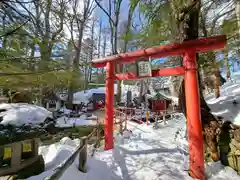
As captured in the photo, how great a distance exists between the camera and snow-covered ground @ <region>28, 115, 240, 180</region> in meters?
3.26

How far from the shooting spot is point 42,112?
3299 mm

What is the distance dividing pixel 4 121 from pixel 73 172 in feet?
4.52

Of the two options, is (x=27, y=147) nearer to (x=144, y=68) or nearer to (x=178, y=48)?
(x=144, y=68)

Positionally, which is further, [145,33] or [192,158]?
[145,33]

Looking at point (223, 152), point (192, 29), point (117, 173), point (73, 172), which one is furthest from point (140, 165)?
point (192, 29)

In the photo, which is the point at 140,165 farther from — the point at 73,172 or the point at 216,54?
the point at 216,54

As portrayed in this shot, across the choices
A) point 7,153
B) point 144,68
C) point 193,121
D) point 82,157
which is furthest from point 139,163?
point 7,153

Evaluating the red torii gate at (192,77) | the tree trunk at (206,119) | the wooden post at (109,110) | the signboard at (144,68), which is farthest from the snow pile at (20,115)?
the tree trunk at (206,119)

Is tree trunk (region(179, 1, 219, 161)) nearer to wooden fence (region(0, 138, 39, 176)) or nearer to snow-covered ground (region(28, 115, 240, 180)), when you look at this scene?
snow-covered ground (region(28, 115, 240, 180))

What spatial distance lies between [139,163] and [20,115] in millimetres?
2596

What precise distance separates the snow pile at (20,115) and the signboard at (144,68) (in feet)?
7.33

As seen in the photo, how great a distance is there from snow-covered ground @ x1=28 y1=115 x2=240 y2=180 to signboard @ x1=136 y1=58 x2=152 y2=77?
1963mm

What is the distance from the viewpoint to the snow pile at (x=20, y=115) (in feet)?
8.81

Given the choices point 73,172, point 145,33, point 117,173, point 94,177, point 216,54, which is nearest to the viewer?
point 73,172
